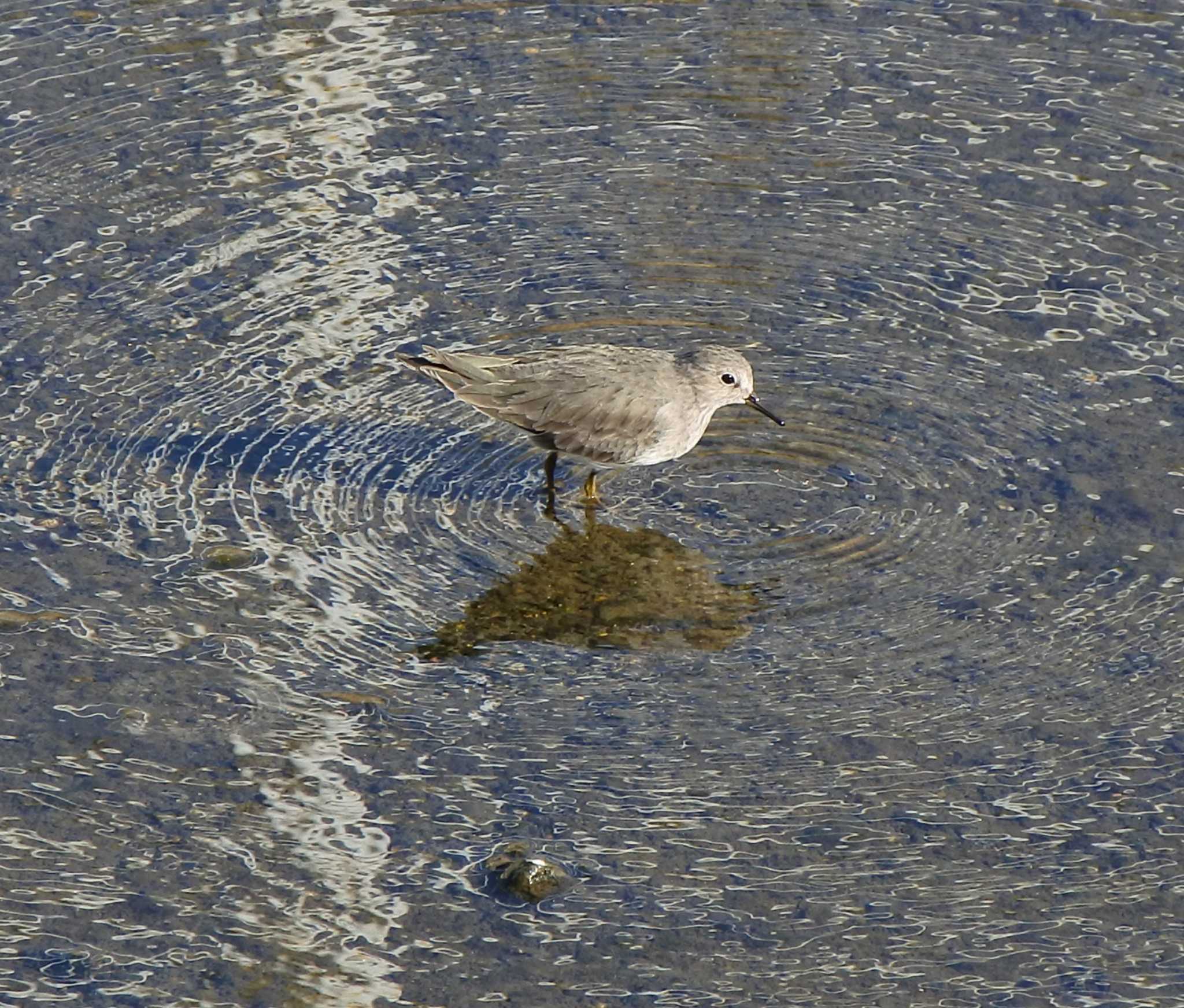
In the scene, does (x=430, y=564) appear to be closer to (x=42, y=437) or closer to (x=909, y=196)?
(x=42, y=437)

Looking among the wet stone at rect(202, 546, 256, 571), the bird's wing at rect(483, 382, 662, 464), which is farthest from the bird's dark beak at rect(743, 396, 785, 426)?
the wet stone at rect(202, 546, 256, 571)

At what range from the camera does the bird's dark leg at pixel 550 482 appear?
886cm

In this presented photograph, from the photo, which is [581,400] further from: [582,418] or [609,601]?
[609,601]

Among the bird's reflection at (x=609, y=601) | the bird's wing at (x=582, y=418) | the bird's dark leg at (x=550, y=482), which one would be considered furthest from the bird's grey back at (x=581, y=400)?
the bird's reflection at (x=609, y=601)

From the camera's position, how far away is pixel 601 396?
8.85 metres

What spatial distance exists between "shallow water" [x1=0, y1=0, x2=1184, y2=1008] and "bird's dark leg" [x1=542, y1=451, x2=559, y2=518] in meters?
0.07

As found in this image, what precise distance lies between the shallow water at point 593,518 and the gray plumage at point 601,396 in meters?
0.31

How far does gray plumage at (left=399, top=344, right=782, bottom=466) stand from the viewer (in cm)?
876

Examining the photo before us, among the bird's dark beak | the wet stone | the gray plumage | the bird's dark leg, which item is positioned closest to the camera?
the wet stone

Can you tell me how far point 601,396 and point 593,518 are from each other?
1.81ft

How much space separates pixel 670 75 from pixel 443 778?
5407 mm

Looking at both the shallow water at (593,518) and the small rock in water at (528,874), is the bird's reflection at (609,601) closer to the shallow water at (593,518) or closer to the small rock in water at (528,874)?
the shallow water at (593,518)

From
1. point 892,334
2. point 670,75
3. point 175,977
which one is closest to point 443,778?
point 175,977

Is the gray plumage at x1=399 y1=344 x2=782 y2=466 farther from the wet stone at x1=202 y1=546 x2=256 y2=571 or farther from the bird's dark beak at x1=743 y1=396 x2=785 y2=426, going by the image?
the wet stone at x1=202 y1=546 x2=256 y2=571
